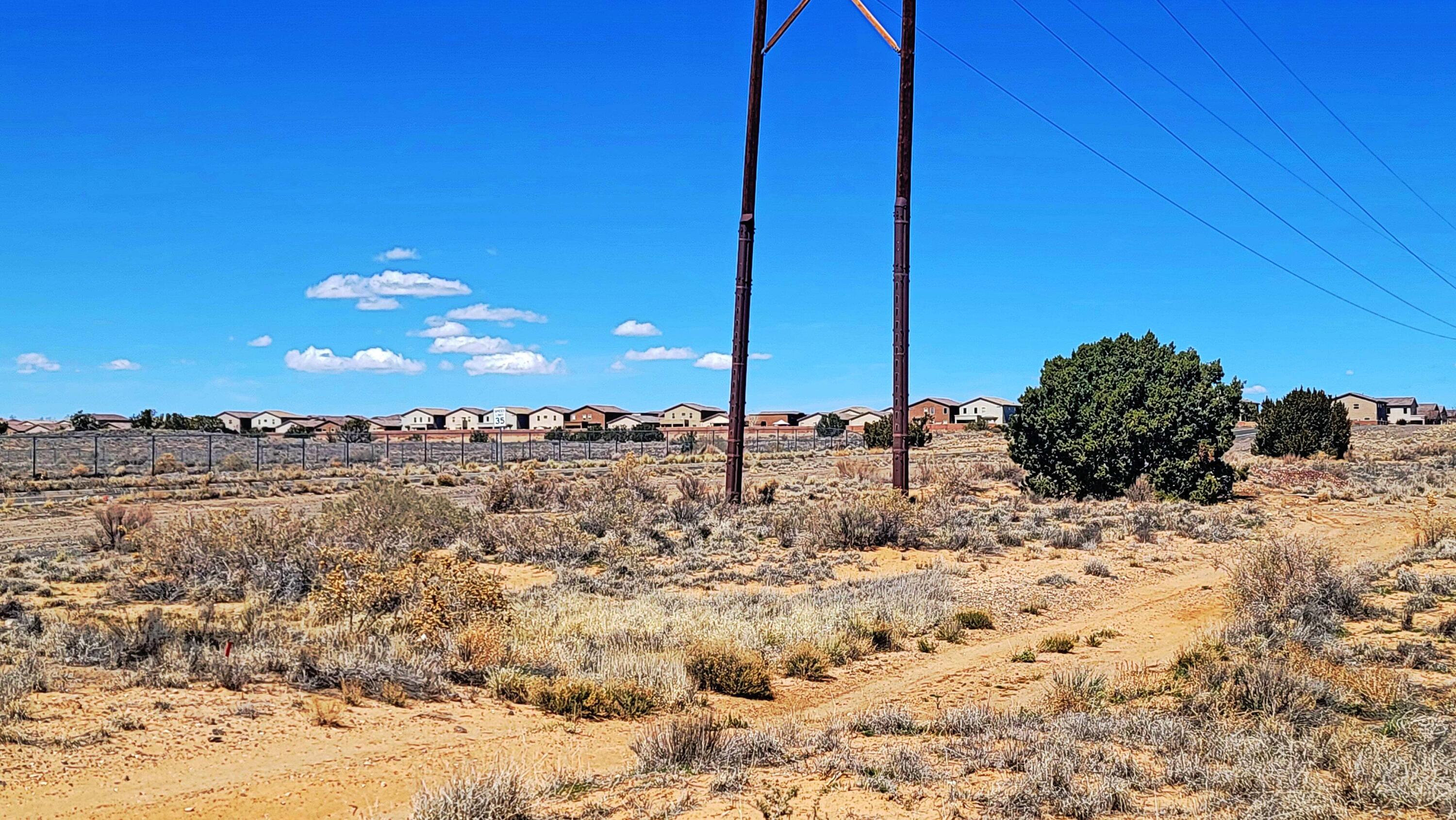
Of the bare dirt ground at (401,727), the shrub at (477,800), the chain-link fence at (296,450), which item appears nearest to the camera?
the shrub at (477,800)

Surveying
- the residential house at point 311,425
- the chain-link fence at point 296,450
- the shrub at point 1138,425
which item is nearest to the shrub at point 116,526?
the shrub at point 1138,425

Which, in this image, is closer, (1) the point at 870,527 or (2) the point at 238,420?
(1) the point at 870,527

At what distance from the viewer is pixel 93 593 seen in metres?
15.1

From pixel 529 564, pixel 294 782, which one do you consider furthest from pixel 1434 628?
pixel 529 564

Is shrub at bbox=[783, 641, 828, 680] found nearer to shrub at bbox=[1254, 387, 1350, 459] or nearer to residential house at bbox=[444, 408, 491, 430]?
shrub at bbox=[1254, 387, 1350, 459]

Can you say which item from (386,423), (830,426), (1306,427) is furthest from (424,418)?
(1306,427)

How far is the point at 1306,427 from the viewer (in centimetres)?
5391

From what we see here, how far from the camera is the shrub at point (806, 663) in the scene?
11.1 m

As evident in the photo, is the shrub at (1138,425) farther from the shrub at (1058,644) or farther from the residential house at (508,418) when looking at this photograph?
the residential house at (508,418)

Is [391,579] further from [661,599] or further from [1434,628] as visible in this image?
[1434,628]

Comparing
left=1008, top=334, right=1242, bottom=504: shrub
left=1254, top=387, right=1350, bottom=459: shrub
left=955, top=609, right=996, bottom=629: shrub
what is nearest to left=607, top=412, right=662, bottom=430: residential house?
left=1254, top=387, right=1350, bottom=459: shrub

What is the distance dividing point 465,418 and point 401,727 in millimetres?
155094

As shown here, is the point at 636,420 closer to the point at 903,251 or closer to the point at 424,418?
the point at 424,418

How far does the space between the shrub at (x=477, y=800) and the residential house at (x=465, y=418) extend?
5961 inches
